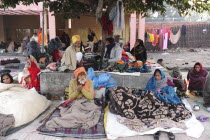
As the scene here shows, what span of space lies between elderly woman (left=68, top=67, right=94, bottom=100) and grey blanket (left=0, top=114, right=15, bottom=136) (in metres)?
1.12

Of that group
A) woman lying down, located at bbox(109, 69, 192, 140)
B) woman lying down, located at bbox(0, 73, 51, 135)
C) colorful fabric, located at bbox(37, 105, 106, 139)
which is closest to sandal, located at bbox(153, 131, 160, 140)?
woman lying down, located at bbox(109, 69, 192, 140)

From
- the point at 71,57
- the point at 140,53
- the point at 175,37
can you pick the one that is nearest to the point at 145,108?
the point at 71,57

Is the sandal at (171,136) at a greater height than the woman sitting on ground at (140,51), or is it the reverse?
the woman sitting on ground at (140,51)

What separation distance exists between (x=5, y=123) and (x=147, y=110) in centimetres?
241

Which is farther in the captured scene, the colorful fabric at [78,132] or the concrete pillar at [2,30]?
the concrete pillar at [2,30]

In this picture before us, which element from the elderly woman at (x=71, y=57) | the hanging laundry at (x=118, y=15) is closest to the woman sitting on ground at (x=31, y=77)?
the elderly woman at (x=71, y=57)

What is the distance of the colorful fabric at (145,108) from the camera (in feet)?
12.7

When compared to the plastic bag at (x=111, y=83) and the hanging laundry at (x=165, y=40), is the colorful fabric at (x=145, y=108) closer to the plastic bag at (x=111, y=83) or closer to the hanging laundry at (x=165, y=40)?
the plastic bag at (x=111, y=83)

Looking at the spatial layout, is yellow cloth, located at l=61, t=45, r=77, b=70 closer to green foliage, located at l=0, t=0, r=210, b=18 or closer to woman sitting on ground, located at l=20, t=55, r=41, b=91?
woman sitting on ground, located at l=20, t=55, r=41, b=91

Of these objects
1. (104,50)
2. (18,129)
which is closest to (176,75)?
(104,50)

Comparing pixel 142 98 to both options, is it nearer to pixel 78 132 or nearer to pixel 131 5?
pixel 78 132

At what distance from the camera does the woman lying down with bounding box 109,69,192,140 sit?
3.66 m

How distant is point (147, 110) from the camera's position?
391 cm

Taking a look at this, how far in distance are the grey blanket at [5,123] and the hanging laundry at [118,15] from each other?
Result: 11.9 ft
